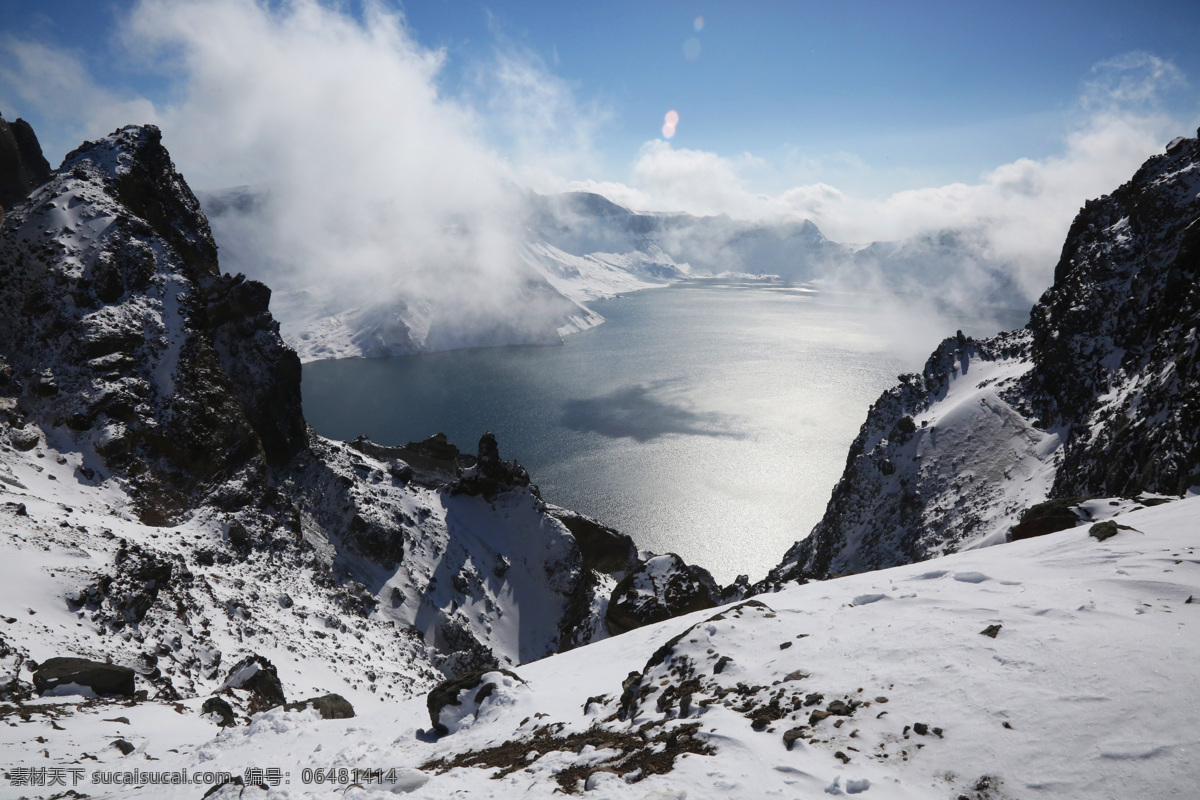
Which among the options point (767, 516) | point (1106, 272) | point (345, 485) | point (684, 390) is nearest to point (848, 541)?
point (767, 516)

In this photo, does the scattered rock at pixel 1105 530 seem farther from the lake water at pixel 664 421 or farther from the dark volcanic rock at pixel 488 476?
the lake water at pixel 664 421

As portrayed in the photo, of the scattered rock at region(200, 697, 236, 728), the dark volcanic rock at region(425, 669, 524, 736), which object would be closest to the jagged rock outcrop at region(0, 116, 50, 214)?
the scattered rock at region(200, 697, 236, 728)

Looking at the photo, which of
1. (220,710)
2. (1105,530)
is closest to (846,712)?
(1105,530)

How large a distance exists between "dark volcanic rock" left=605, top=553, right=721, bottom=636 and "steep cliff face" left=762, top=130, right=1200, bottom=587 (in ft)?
50.1

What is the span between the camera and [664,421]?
120 m

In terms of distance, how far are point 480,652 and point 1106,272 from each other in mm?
64318

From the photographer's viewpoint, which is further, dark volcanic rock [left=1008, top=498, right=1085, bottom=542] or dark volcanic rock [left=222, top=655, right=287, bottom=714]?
dark volcanic rock [left=222, top=655, right=287, bottom=714]

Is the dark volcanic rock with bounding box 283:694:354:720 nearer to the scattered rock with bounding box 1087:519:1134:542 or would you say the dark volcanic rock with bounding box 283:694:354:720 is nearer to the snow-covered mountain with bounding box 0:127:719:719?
the snow-covered mountain with bounding box 0:127:719:719

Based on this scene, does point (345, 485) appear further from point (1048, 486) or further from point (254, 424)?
point (1048, 486)

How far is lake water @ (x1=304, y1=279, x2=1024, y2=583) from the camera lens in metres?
84.4

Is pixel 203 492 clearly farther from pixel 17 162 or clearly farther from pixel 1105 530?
pixel 17 162

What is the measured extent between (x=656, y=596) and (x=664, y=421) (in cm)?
7915

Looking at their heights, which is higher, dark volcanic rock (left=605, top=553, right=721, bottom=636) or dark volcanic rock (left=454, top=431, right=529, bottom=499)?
dark volcanic rock (left=454, top=431, right=529, bottom=499)

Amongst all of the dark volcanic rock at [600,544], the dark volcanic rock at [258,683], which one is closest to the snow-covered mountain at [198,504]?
the dark volcanic rock at [600,544]
